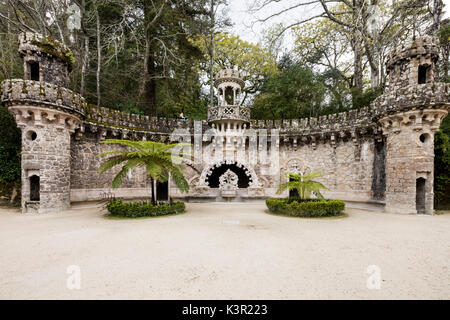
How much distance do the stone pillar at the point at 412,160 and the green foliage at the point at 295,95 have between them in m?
6.20

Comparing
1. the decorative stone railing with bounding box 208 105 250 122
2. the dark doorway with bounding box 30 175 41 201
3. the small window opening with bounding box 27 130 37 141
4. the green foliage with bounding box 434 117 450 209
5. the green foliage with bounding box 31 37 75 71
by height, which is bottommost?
the dark doorway with bounding box 30 175 41 201

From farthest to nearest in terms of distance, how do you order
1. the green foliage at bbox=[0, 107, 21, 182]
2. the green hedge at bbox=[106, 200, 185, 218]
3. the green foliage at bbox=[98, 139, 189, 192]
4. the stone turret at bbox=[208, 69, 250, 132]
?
the stone turret at bbox=[208, 69, 250, 132] → the green foliage at bbox=[0, 107, 21, 182] → the green foliage at bbox=[98, 139, 189, 192] → the green hedge at bbox=[106, 200, 185, 218]

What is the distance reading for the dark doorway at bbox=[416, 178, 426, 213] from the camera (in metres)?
9.83

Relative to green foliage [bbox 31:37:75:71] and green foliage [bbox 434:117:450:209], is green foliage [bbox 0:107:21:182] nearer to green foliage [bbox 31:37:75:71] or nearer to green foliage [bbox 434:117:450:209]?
green foliage [bbox 31:37:75:71]

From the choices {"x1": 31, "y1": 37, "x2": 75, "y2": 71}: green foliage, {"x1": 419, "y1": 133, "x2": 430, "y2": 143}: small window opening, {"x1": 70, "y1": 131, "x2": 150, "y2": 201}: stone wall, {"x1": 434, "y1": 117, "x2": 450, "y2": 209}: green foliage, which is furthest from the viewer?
{"x1": 70, "y1": 131, "x2": 150, "y2": 201}: stone wall

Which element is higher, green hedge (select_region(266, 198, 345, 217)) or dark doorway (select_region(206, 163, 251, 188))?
dark doorway (select_region(206, 163, 251, 188))

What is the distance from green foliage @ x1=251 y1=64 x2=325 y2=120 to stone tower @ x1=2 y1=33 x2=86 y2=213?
1329 centimetres

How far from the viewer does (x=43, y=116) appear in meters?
9.30

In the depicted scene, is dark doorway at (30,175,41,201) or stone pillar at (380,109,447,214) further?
dark doorway at (30,175,41,201)

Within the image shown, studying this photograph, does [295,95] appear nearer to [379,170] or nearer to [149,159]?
[379,170]

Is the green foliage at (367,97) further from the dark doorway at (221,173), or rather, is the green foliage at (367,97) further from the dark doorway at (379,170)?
the dark doorway at (221,173)

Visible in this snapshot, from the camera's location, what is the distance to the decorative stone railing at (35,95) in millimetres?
8727

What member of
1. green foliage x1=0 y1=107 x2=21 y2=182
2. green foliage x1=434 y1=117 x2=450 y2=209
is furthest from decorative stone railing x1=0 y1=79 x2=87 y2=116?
green foliage x1=434 y1=117 x2=450 y2=209

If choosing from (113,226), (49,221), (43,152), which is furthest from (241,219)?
(43,152)
